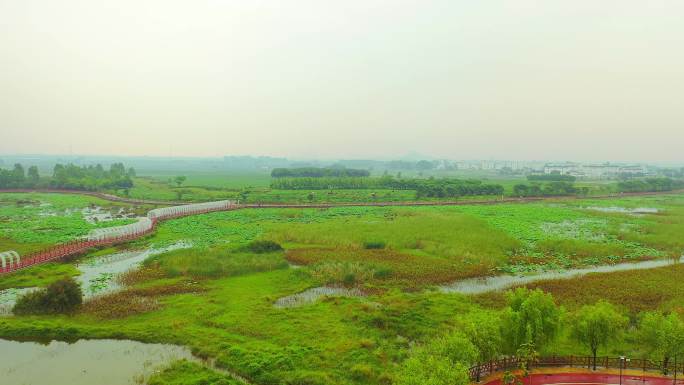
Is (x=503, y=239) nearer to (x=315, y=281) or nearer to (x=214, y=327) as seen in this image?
(x=315, y=281)

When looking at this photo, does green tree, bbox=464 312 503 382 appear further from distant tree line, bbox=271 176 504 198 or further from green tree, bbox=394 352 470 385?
distant tree line, bbox=271 176 504 198

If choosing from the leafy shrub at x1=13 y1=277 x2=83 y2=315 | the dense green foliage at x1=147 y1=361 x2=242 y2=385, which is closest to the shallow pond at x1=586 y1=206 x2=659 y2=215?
the dense green foliage at x1=147 y1=361 x2=242 y2=385

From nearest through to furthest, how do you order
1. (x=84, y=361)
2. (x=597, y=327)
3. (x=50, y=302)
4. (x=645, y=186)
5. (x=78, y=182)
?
(x=597, y=327) → (x=84, y=361) → (x=50, y=302) → (x=78, y=182) → (x=645, y=186)

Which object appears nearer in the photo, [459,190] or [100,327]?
[100,327]

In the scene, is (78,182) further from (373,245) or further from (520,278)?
(520,278)

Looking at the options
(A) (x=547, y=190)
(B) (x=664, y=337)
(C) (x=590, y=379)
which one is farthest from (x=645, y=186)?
(C) (x=590, y=379)

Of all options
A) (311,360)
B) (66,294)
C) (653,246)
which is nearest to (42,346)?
(66,294)

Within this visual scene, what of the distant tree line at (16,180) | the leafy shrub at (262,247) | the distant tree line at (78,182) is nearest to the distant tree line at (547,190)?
Answer: the leafy shrub at (262,247)
